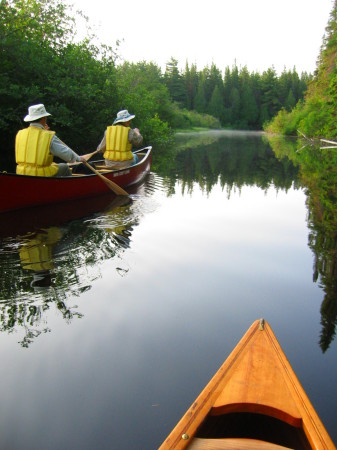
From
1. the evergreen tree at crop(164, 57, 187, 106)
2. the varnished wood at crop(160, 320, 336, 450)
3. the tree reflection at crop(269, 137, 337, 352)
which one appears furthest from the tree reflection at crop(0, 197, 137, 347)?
the evergreen tree at crop(164, 57, 187, 106)

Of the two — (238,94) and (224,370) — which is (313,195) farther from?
(238,94)

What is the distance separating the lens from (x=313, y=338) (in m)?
3.16

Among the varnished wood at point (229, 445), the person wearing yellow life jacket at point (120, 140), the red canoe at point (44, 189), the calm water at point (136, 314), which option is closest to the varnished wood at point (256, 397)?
the varnished wood at point (229, 445)

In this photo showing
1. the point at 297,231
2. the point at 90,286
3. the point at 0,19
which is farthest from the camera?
the point at 0,19

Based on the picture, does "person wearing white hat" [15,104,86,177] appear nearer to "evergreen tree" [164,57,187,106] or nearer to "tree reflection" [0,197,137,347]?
"tree reflection" [0,197,137,347]

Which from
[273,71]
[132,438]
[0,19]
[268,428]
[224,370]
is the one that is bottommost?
[132,438]

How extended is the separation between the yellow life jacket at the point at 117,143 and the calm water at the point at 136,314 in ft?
8.82

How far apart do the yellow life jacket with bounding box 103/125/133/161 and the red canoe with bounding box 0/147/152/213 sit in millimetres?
881

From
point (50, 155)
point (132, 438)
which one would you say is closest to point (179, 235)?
point (50, 155)

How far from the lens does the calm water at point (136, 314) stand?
7.54ft

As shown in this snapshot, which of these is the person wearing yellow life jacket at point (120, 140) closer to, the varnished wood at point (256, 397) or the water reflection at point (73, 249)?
the water reflection at point (73, 249)

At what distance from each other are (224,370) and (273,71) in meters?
94.3

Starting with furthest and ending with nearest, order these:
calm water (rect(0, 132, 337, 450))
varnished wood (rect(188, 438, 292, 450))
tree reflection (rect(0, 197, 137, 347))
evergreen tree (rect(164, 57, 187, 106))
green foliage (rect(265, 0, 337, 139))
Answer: evergreen tree (rect(164, 57, 187, 106))
green foliage (rect(265, 0, 337, 139))
tree reflection (rect(0, 197, 137, 347))
calm water (rect(0, 132, 337, 450))
varnished wood (rect(188, 438, 292, 450))

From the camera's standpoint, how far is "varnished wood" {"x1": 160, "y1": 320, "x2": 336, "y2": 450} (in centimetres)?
174
